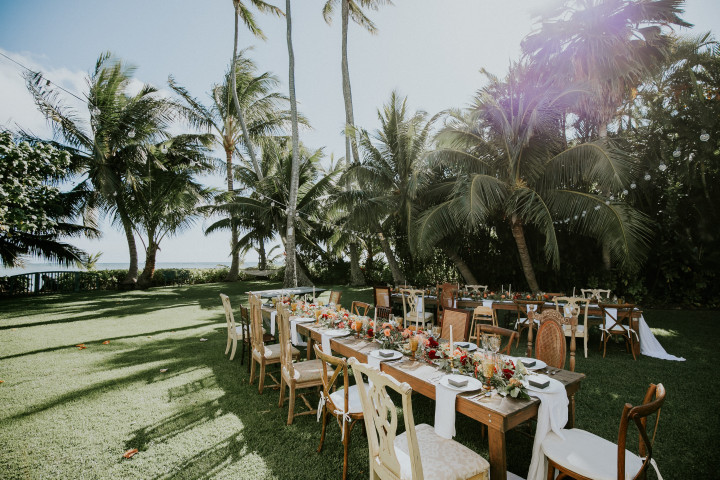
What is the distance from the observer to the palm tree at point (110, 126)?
13133 millimetres

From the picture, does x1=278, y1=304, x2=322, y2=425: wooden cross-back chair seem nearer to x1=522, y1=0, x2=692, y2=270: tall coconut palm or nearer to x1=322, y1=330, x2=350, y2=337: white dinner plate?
x1=322, y1=330, x2=350, y2=337: white dinner plate

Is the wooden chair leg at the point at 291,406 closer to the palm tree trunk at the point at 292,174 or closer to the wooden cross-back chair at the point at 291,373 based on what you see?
the wooden cross-back chair at the point at 291,373

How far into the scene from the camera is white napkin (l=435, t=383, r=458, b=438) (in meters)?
2.36

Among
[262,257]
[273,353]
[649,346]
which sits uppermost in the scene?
[262,257]

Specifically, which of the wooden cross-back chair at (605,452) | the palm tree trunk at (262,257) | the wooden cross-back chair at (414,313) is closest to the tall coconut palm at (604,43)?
the wooden cross-back chair at (414,313)

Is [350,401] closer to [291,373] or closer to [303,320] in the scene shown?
[291,373]

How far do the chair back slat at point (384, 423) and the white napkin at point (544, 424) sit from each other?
3.42ft

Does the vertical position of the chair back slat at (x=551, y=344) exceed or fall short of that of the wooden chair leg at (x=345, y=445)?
it exceeds it

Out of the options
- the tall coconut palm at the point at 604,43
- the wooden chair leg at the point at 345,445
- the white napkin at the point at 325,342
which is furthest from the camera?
the tall coconut palm at the point at 604,43

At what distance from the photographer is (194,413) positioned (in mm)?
3842

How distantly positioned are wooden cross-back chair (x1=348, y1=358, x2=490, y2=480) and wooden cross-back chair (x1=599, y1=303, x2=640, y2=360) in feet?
16.7

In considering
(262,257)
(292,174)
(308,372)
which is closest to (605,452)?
(308,372)

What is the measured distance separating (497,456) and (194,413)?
3.38m

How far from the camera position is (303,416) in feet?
12.4
